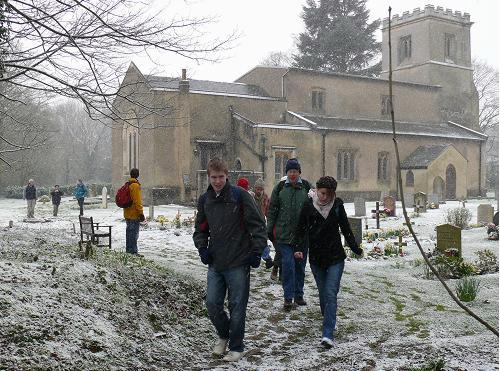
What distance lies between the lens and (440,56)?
151 ft

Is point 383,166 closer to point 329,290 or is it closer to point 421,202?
point 421,202

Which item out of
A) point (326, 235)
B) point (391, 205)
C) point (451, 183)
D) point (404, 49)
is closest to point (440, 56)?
point (404, 49)

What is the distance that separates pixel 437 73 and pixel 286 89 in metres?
17.2

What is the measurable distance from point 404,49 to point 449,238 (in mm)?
39994

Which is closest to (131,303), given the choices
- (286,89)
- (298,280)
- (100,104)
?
(298,280)

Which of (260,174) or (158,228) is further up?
(260,174)

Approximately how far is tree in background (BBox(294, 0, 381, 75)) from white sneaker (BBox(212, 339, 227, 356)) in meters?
49.8

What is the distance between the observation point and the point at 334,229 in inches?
234

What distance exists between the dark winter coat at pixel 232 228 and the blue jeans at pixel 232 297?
9 cm

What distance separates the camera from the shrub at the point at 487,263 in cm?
1068

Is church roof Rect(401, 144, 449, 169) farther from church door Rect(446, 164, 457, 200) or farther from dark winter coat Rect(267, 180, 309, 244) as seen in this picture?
dark winter coat Rect(267, 180, 309, 244)

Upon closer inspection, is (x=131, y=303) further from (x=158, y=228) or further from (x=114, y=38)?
(x=158, y=228)

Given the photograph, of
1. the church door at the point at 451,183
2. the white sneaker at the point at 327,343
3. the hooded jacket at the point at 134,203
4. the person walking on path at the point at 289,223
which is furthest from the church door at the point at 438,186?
the white sneaker at the point at 327,343

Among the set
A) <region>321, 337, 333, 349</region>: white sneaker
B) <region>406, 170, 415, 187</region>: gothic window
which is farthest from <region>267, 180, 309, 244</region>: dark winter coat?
<region>406, 170, 415, 187</region>: gothic window
